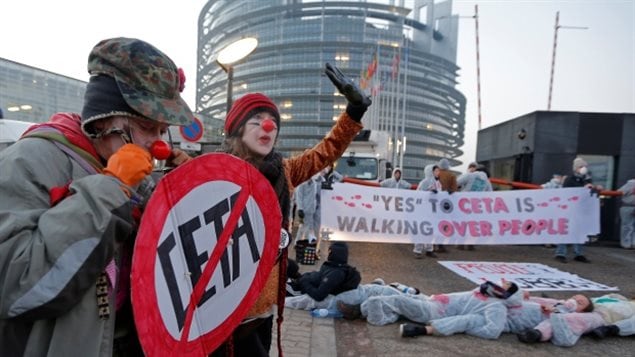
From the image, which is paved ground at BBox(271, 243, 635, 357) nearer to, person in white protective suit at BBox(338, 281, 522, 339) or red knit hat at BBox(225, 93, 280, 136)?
person in white protective suit at BBox(338, 281, 522, 339)

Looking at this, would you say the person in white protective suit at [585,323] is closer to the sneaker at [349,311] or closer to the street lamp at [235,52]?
the sneaker at [349,311]

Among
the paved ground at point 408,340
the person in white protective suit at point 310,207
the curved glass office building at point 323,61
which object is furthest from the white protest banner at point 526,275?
the curved glass office building at point 323,61

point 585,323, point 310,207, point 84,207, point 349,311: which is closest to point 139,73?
point 84,207

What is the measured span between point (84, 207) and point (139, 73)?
432 mm

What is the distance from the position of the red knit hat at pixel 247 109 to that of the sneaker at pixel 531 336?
347cm

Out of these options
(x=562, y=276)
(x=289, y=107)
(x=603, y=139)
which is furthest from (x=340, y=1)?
(x=562, y=276)

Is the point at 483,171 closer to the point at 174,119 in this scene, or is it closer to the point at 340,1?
the point at 174,119

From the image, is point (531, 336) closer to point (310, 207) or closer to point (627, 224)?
point (310, 207)

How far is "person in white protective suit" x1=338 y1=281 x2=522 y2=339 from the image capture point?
3828mm

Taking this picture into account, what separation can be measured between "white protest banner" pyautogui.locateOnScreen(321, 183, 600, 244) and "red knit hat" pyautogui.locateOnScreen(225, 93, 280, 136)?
5.52 m

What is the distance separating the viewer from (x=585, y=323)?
391 cm

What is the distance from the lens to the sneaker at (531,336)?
3662mm

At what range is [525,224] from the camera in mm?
7520

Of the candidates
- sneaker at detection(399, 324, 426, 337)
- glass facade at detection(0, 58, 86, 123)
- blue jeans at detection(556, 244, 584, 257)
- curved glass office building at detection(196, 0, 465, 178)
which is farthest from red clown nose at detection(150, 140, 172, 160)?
curved glass office building at detection(196, 0, 465, 178)
